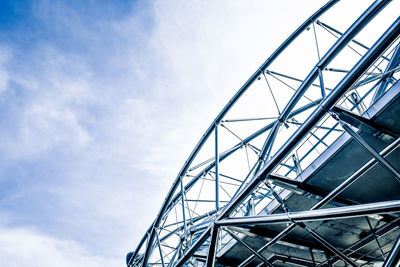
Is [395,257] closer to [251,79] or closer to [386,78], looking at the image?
[386,78]

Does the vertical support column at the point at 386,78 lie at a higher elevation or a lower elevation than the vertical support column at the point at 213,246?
higher

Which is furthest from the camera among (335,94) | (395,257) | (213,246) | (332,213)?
(213,246)

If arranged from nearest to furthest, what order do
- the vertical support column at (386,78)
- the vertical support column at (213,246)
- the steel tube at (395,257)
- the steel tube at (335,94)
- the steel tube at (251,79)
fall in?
the steel tube at (395,257) → the steel tube at (335,94) → the vertical support column at (213,246) → the vertical support column at (386,78) → the steel tube at (251,79)

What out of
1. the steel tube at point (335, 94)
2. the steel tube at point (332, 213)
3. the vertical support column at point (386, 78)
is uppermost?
the vertical support column at point (386, 78)

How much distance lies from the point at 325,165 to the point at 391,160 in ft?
7.33

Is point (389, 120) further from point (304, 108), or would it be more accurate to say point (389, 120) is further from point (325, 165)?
point (304, 108)

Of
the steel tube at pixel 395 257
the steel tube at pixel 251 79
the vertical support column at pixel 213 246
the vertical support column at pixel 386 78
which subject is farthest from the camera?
the steel tube at pixel 251 79

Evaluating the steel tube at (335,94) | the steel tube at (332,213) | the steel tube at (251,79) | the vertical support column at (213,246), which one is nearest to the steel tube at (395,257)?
the steel tube at (332,213)

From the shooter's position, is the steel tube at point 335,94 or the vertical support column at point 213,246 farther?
the vertical support column at point 213,246

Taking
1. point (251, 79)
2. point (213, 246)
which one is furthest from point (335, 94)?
point (213, 246)

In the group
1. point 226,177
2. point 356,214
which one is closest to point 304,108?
point 226,177

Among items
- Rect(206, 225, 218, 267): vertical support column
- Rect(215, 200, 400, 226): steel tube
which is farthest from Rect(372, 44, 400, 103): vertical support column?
Rect(206, 225, 218, 267): vertical support column

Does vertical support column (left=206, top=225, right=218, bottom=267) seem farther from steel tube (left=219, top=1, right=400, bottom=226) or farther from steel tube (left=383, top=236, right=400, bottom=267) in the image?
steel tube (left=383, top=236, right=400, bottom=267)

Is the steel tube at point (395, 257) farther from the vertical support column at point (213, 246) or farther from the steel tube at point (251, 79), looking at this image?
the steel tube at point (251, 79)
